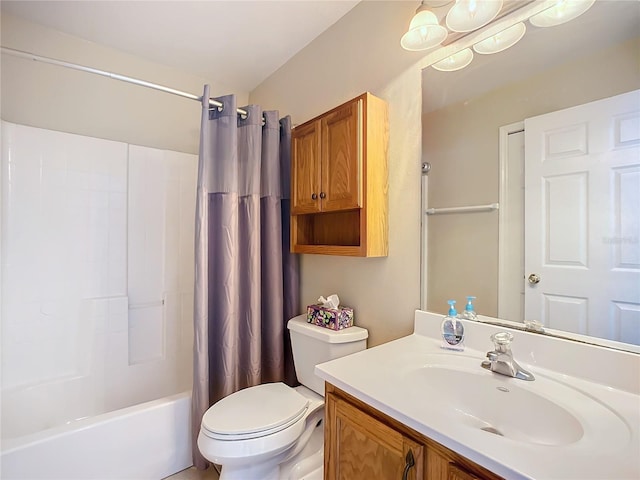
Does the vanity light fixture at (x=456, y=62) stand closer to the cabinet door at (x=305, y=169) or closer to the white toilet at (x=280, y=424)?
the cabinet door at (x=305, y=169)

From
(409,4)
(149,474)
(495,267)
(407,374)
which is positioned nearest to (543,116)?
(495,267)

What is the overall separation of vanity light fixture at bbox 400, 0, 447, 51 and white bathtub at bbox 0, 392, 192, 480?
189cm

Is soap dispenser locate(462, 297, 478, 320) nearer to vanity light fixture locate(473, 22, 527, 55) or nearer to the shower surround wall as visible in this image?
vanity light fixture locate(473, 22, 527, 55)

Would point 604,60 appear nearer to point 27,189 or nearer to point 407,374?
point 407,374

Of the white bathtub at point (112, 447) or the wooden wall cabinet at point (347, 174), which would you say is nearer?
the white bathtub at point (112, 447)

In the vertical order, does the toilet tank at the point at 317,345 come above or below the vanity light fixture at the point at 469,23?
below

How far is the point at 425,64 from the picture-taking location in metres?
1.24

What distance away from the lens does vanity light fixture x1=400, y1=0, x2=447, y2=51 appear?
1101 millimetres

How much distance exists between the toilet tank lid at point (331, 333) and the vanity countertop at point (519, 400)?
0.28 m

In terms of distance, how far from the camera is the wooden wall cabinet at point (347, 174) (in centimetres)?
129

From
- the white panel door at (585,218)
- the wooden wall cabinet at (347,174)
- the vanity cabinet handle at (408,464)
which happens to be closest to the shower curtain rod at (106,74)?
the wooden wall cabinet at (347,174)

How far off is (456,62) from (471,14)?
169 mm

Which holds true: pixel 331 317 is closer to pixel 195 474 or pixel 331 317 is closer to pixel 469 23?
pixel 195 474

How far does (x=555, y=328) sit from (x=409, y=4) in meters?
1.36
